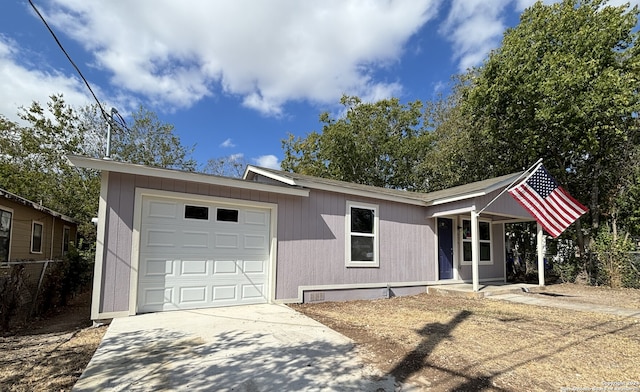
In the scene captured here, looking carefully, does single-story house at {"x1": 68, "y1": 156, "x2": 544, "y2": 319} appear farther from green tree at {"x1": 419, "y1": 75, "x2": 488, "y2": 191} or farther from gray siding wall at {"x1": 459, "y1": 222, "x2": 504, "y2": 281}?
green tree at {"x1": 419, "y1": 75, "x2": 488, "y2": 191}

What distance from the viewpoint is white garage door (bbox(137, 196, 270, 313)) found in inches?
243

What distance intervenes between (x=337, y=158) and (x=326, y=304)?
1543 cm

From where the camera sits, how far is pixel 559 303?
799cm

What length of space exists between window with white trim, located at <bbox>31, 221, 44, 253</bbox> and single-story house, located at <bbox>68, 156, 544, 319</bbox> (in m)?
5.77

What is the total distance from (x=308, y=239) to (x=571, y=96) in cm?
1051

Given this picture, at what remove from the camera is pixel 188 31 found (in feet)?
26.1

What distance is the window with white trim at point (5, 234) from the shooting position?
A: 794 centimetres

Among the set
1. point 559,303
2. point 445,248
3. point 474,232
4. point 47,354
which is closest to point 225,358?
point 47,354

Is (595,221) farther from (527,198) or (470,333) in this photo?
(470,333)

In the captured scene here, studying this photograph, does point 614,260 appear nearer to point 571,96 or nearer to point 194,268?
point 571,96

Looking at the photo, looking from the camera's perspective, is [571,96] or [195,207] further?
[571,96]

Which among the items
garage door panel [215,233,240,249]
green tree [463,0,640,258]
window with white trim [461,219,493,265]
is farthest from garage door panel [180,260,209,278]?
green tree [463,0,640,258]

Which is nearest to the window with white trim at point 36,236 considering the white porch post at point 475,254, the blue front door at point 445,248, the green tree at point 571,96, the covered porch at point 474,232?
the covered porch at point 474,232

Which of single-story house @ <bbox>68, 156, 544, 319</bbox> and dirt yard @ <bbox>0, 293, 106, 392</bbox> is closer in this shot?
dirt yard @ <bbox>0, 293, 106, 392</bbox>
